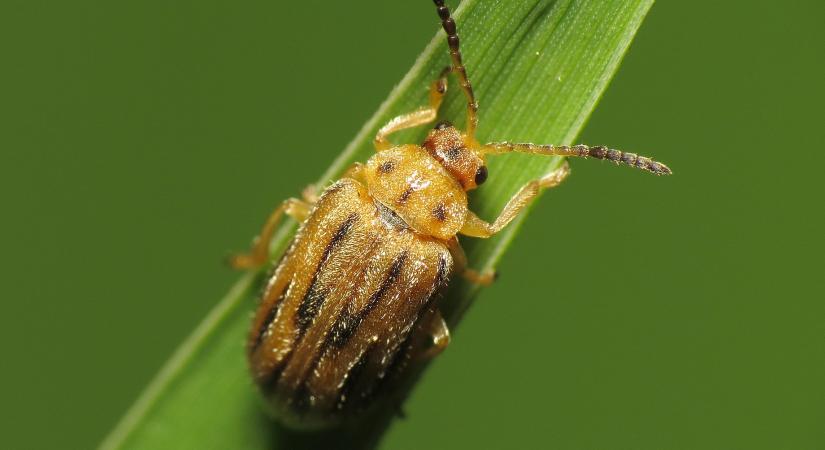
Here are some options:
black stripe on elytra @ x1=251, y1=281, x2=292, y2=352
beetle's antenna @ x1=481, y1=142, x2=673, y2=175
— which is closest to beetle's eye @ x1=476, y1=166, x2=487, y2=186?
beetle's antenna @ x1=481, y1=142, x2=673, y2=175

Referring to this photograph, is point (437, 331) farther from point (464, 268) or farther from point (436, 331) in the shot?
point (464, 268)

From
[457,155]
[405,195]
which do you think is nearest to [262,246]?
[405,195]

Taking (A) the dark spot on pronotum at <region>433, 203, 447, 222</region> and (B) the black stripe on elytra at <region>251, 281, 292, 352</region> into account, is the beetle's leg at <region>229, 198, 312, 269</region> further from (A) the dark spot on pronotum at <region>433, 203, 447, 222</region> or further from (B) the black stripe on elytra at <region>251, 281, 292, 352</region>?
(A) the dark spot on pronotum at <region>433, 203, 447, 222</region>

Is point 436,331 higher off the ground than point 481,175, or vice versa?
point 481,175

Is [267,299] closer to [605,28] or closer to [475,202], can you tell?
[475,202]

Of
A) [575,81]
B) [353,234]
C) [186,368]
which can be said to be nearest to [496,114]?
[575,81]

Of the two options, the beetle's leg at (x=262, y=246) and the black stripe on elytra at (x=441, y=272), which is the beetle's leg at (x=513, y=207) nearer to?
the black stripe on elytra at (x=441, y=272)
